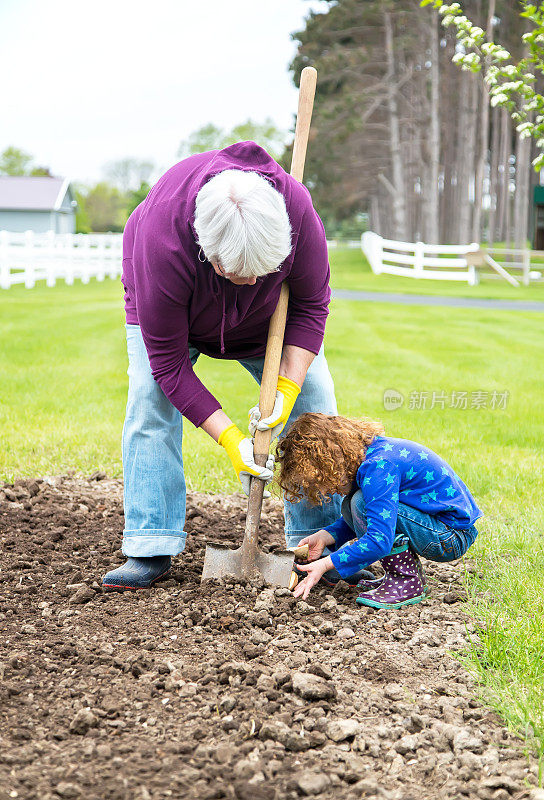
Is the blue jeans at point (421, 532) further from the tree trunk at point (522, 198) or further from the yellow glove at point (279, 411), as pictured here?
the tree trunk at point (522, 198)

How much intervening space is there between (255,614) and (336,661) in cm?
39

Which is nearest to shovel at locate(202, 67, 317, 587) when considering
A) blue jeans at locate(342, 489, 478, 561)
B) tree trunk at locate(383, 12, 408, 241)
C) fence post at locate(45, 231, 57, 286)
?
blue jeans at locate(342, 489, 478, 561)

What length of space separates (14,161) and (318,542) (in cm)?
8123

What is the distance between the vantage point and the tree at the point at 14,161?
251ft

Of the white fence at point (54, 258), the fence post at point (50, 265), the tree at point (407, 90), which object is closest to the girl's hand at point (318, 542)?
the white fence at point (54, 258)

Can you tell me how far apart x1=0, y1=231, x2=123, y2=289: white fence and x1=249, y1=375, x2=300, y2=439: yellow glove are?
13.6 meters

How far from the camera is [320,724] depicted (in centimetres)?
217

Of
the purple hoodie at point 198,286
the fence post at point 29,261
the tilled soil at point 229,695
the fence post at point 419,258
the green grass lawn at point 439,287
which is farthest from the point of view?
the fence post at point 419,258

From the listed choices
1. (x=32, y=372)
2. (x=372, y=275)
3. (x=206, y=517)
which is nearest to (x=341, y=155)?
(x=372, y=275)

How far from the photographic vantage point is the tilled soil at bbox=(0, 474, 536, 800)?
6.30 feet

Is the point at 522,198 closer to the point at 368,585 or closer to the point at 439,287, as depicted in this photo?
the point at 439,287

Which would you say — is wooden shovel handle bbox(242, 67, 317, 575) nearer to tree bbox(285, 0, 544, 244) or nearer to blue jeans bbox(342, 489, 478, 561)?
blue jeans bbox(342, 489, 478, 561)

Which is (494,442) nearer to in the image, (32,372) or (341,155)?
(32,372)

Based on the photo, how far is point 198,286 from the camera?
272 centimetres
